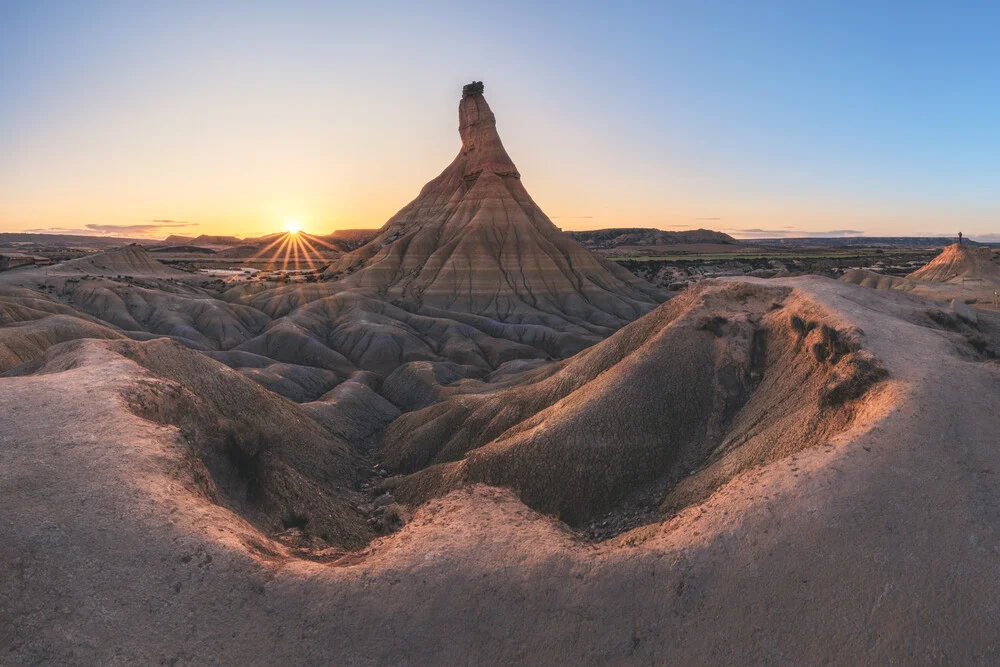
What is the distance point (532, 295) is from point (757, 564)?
231ft

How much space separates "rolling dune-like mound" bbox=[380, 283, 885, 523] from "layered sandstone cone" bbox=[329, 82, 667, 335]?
153 feet

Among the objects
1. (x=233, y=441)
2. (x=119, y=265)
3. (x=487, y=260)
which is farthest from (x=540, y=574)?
(x=119, y=265)

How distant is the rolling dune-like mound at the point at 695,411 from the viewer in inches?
575

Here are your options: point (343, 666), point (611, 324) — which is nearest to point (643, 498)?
point (343, 666)

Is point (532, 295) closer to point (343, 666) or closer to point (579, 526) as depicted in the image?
point (579, 526)

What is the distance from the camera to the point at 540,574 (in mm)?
9867

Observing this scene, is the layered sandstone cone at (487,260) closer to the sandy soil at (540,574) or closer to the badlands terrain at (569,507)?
the badlands terrain at (569,507)

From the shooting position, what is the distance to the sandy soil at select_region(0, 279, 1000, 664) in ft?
26.3

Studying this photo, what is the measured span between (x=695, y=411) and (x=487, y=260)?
66.0 m

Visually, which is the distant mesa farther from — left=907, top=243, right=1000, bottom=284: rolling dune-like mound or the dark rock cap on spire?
left=907, top=243, right=1000, bottom=284: rolling dune-like mound

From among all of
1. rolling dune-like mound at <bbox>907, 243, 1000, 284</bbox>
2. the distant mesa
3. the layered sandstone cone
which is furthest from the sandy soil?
the distant mesa

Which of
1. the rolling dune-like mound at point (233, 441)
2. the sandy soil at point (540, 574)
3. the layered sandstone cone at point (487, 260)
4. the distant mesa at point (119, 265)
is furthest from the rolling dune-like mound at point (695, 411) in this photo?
the distant mesa at point (119, 265)

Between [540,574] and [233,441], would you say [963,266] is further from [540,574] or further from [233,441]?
[233,441]

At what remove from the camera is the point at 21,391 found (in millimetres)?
13180
